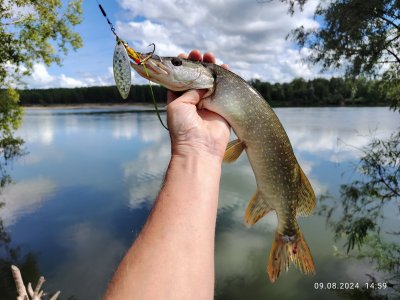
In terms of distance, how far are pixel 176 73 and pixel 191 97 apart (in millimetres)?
204

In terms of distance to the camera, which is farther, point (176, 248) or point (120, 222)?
point (120, 222)

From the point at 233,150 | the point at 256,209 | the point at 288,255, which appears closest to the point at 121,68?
the point at 233,150

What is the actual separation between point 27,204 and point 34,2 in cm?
633

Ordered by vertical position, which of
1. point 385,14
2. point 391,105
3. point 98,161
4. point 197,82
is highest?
point 385,14

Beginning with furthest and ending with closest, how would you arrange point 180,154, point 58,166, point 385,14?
point 58,166
point 385,14
point 180,154

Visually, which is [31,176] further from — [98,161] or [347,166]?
[347,166]

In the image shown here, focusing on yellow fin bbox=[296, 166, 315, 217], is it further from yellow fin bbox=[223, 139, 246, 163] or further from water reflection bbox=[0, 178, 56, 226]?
water reflection bbox=[0, 178, 56, 226]

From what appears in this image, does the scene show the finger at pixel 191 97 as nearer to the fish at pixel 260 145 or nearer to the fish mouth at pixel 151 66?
the fish at pixel 260 145

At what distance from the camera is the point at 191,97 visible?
2.21 metres

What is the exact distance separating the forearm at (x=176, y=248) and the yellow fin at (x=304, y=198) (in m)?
1.12

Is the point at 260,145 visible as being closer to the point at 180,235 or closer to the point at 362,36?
the point at 180,235

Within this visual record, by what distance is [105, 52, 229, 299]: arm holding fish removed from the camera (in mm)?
1228

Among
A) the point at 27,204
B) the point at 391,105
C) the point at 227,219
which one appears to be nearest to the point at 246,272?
the point at 227,219

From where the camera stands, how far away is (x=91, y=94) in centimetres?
7369
